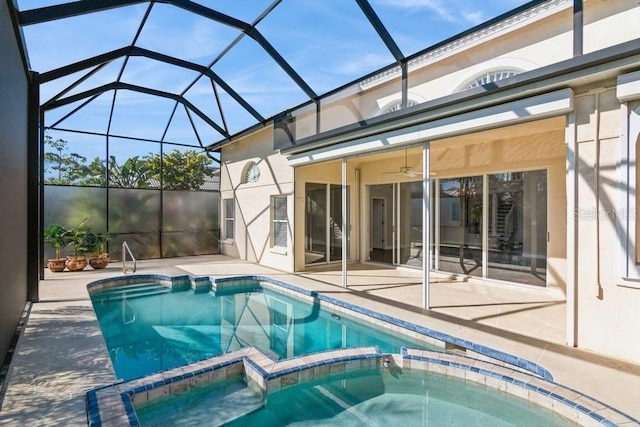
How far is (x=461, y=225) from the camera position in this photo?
9.31 metres

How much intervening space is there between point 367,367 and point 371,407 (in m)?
0.82

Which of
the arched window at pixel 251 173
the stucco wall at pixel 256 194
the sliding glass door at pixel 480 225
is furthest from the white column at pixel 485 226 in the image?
the arched window at pixel 251 173

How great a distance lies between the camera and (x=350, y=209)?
11797 millimetres

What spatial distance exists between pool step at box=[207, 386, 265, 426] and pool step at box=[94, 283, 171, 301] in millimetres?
5796

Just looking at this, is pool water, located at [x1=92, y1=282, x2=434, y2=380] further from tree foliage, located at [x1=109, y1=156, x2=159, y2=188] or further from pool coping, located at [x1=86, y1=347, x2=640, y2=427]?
tree foliage, located at [x1=109, y1=156, x2=159, y2=188]

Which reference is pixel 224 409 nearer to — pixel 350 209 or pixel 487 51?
pixel 487 51

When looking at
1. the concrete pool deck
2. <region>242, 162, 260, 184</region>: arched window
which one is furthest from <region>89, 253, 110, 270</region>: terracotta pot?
<region>242, 162, 260, 184</region>: arched window

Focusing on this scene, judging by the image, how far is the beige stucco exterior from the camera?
437cm

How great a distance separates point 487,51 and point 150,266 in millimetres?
11194

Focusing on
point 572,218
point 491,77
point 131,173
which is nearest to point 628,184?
point 572,218

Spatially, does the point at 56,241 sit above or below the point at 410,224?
below

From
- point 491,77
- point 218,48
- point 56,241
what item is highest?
point 218,48

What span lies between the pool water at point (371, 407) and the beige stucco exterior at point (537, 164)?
178 centimetres

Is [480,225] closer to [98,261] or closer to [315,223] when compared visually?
[315,223]
